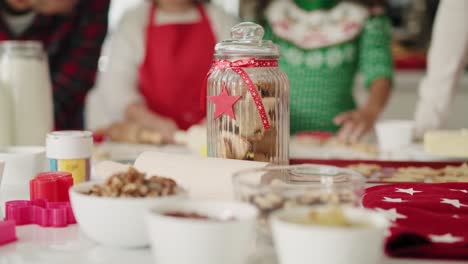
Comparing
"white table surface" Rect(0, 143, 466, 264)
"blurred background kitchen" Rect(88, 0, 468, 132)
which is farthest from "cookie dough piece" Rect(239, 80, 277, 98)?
"blurred background kitchen" Rect(88, 0, 468, 132)

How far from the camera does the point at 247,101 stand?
3.15 ft

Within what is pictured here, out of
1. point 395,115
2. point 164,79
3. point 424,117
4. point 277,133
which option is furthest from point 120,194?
point 395,115

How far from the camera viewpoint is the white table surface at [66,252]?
0.76 meters

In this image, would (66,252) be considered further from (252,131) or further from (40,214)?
(252,131)

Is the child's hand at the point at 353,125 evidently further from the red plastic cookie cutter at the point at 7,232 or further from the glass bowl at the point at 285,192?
the red plastic cookie cutter at the point at 7,232

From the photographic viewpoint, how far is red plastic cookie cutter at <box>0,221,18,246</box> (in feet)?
2.71

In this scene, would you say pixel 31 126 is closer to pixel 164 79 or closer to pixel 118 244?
pixel 118 244

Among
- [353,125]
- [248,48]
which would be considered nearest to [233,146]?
[248,48]

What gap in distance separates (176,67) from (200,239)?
1819 millimetres

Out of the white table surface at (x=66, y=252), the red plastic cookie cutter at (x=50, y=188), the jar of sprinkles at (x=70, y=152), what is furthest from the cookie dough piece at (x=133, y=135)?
the white table surface at (x=66, y=252)

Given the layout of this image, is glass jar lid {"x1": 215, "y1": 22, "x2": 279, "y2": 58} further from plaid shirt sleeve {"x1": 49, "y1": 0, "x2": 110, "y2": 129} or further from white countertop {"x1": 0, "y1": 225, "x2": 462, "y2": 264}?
plaid shirt sleeve {"x1": 49, "y1": 0, "x2": 110, "y2": 129}

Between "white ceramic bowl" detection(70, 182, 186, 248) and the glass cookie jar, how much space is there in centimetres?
20

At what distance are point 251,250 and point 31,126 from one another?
931 mm

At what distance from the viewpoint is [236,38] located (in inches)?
39.8
